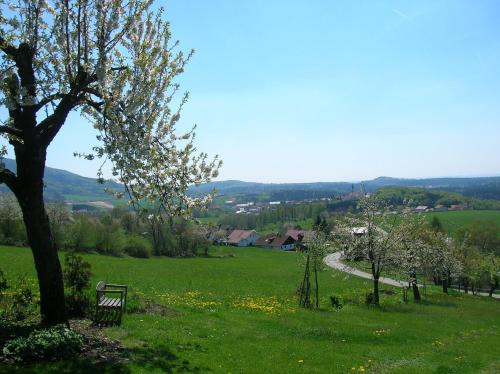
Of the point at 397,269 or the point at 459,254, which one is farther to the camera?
the point at 459,254

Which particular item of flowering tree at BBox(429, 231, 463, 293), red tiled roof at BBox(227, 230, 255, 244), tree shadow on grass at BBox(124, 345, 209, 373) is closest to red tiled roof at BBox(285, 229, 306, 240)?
red tiled roof at BBox(227, 230, 255, 244)

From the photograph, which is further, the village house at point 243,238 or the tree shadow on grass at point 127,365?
the village house at point 243,238

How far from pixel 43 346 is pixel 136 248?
7486 cm

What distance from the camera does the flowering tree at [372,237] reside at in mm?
33812

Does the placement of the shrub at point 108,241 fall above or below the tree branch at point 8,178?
below

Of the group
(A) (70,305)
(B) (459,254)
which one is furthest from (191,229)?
(A) (70,305)

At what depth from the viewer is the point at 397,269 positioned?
1403 inches

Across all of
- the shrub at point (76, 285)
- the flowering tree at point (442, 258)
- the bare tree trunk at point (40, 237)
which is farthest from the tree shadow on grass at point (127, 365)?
the flowering tree at point (442, 258)

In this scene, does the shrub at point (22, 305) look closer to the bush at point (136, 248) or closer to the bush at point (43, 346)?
the bush at point (43, 346)

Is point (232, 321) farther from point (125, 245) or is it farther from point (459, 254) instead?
point (125, 245)

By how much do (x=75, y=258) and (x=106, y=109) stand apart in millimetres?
7586

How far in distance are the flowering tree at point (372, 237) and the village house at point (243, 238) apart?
117 meters

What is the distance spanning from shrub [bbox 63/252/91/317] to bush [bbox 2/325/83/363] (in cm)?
439

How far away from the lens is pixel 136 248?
82.4 m
